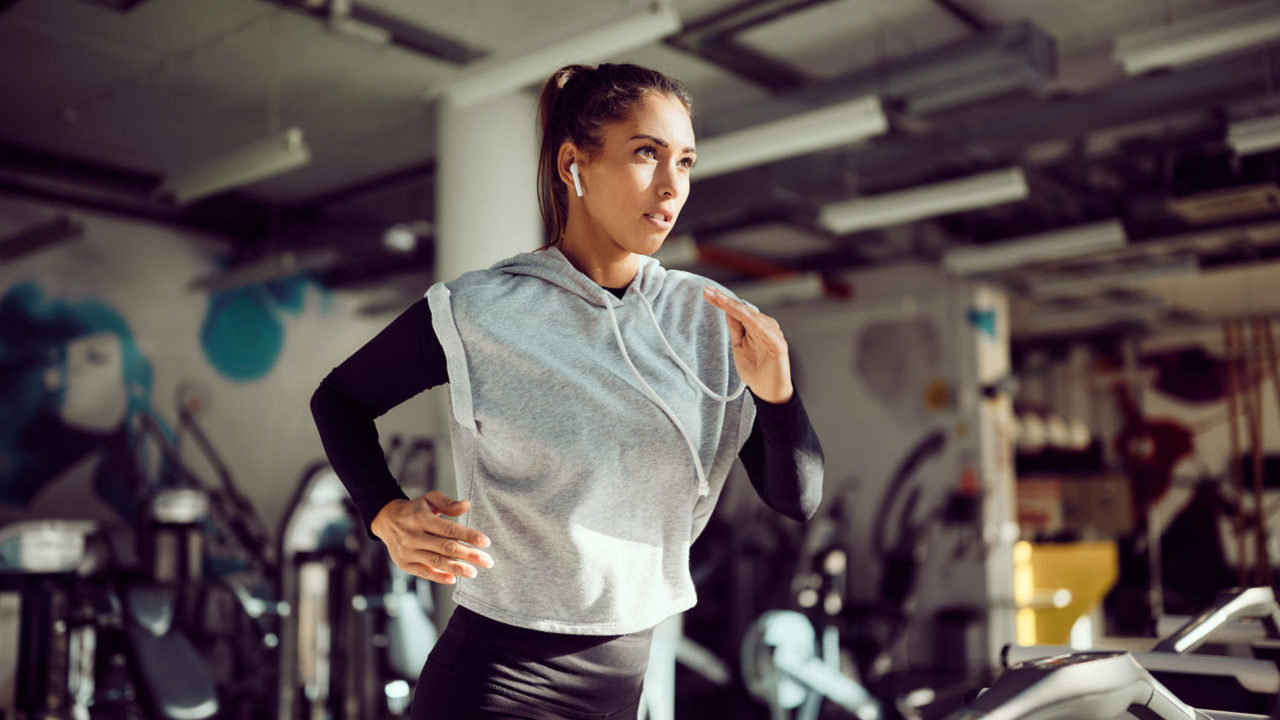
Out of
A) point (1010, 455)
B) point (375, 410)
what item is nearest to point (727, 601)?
point (1010, 455)

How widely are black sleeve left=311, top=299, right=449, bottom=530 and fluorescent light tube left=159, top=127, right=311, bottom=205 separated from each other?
4043 mm

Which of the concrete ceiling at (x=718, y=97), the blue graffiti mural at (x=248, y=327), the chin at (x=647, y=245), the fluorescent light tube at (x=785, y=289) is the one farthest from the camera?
the blue graffiti mural at (x=248, y=327)

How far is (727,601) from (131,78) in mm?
6151

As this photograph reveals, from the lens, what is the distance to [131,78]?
5.97 meters

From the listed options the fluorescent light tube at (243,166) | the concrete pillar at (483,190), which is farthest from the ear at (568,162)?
the concrete pillar at (483,190)

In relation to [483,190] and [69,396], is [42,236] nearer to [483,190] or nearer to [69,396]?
[69,396]

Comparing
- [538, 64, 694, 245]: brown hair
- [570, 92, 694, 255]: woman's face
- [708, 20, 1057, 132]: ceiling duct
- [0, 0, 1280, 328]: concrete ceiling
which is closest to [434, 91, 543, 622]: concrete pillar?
[0, 0, 1280, 328]: concrete ceiling

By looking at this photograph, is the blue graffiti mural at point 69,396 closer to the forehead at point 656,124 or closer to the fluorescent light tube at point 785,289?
the fluorescent light tube at point 785,289

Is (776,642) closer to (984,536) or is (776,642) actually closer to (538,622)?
(984,536)

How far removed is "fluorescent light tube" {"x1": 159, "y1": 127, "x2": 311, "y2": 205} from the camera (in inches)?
195

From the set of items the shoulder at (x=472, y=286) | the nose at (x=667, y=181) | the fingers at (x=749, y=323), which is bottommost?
the fingers at (x=749, y=323)

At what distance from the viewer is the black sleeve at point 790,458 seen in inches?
38.7

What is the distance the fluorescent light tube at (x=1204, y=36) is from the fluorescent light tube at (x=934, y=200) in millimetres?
1284

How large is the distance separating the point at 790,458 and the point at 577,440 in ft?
0.70
